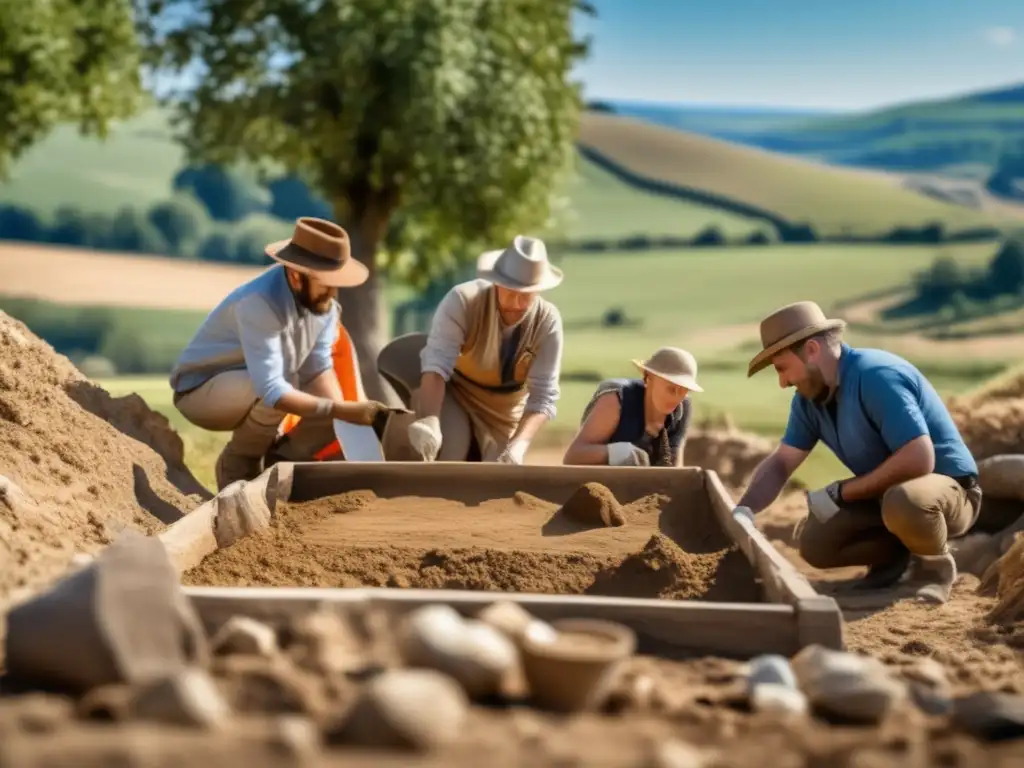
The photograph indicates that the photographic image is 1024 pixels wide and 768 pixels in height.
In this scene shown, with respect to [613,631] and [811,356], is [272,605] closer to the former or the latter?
[613,631]

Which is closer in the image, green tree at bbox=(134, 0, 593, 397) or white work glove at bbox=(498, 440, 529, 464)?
white work glove at bbox=(498, 440, 529, 464)

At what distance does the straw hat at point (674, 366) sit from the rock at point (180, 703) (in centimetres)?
347

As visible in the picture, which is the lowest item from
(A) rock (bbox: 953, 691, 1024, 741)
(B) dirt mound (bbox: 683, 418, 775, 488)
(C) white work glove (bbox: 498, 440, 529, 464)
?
(B) dirt mound (bbox: 683, 418, 775, 488)

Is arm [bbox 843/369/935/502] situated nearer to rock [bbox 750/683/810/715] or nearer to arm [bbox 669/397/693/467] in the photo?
arm [bbox 669/397/693/467]

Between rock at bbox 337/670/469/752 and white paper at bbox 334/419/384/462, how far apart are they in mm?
3895

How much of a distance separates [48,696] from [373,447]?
140 inches

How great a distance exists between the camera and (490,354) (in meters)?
6.45

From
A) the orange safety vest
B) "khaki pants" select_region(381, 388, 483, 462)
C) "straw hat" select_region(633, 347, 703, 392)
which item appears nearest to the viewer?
"straw hat" select_region(633, 347, 703, 392)

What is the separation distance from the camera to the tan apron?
6.31 metres

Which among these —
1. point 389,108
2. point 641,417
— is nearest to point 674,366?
point 641,417

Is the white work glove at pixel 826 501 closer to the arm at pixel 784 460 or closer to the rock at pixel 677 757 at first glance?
the arm at pixel 784 460

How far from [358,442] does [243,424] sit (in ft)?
1.93

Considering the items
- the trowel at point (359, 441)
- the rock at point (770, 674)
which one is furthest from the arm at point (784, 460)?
the rock at point (770, 674)

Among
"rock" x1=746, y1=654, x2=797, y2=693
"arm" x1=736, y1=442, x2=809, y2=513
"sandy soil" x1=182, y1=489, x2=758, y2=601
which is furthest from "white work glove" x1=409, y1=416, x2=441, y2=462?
"rock" x1=746, y1=654, x2=797, y2=693
